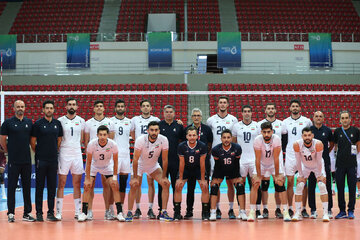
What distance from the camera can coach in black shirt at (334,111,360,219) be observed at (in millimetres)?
8359

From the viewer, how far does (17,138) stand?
8.04 metres

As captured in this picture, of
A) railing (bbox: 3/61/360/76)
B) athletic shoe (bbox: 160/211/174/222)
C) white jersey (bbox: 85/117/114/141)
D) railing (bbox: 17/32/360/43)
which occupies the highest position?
railing (bbox: 17/32/360/43)

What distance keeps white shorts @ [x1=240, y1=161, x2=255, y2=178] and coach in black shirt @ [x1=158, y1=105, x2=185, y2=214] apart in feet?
4.14

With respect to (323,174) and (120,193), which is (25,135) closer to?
(120,193)

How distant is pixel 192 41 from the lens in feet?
84.9

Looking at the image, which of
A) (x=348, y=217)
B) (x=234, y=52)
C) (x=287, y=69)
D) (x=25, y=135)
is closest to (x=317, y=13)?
(x=287, y=69)

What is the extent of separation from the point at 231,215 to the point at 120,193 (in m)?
2.18

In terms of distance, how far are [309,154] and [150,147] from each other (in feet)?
9.64

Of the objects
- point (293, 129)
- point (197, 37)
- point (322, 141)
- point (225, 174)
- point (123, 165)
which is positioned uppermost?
point (197, 37)

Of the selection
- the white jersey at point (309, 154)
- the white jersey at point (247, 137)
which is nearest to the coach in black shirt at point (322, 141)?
the white jersey at point (309, 154)

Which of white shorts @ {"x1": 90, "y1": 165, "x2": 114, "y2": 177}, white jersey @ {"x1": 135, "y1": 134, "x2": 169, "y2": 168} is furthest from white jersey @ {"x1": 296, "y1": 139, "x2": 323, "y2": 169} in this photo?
white shorts @ {"x1": 90, "y1": 165, "x2": 114, "y2": 177}

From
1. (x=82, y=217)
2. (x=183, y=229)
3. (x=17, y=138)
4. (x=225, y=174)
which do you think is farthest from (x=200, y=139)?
(x=17, y=138)

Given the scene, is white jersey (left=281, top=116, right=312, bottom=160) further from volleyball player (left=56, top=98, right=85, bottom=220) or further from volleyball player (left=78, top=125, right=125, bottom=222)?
volleyball player (left=56, top=98, right=85, bottom=220)

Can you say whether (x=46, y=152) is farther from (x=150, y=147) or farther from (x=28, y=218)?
(x=150, y=147)
